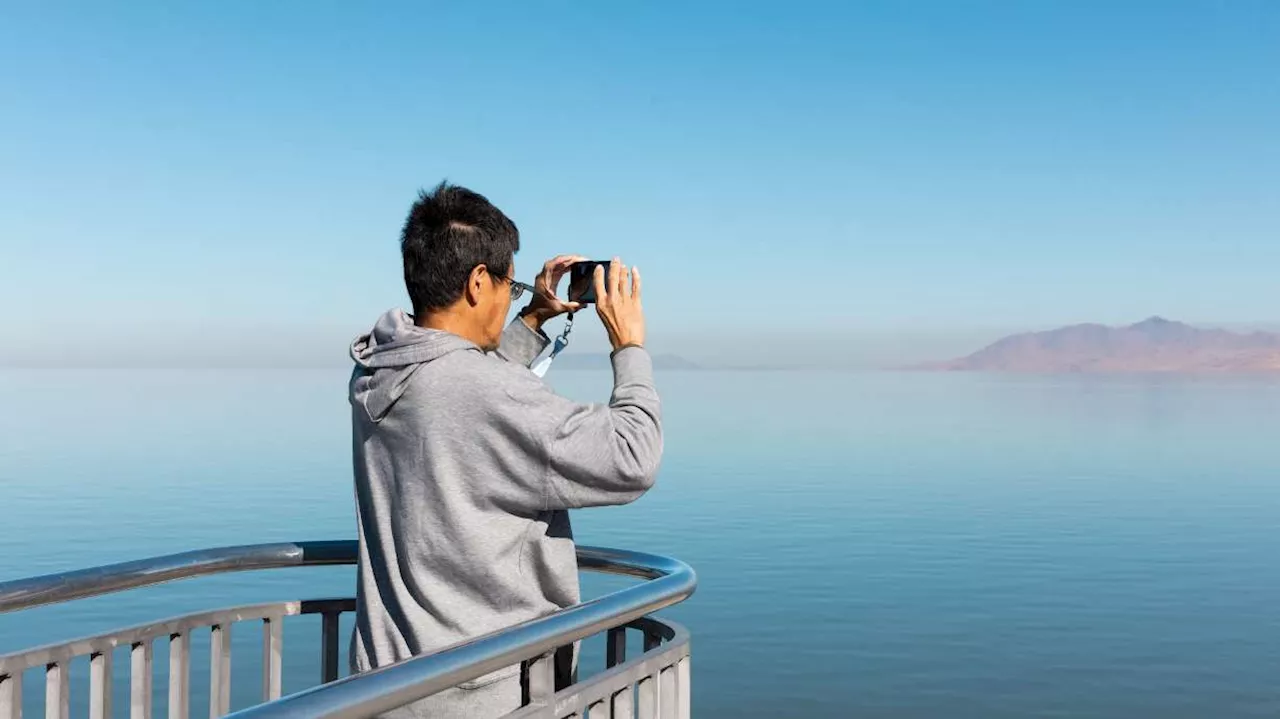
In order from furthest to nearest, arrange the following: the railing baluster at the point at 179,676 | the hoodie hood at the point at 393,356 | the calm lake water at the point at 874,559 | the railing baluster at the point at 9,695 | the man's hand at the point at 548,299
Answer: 1. the calm lake water at the point at 874,559
2. the railing baluster at the point at 179,676
3. the man's hand at the point at 548,299
4. the railing baluster at the point at 9,695
5. the hoodie hood at the point at 393,356

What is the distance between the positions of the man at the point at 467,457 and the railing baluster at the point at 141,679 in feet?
2.54

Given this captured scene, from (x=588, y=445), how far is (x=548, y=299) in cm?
78

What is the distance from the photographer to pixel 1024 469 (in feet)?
136

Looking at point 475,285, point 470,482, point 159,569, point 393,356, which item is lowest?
point 159,569

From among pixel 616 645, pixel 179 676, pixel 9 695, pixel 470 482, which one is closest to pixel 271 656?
pixel 179 676

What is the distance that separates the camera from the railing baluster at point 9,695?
111 inches

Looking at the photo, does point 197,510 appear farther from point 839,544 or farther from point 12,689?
point 12,689

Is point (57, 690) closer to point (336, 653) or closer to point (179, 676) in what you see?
point (179, 676)

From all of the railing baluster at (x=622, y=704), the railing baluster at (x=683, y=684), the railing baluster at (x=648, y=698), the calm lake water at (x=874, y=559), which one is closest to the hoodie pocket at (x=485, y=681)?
the railing baluster at (x=622, y=704)

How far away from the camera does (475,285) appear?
2.51m

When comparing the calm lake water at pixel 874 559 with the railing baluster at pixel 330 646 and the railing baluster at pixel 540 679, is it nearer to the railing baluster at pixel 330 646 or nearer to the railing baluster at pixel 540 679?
the railing baluster at pixel 330 646

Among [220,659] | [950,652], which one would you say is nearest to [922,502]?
[950,652]

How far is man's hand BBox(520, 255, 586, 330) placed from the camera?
3031 mm

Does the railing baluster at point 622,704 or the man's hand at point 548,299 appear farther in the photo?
the man's hand at point 548,299
